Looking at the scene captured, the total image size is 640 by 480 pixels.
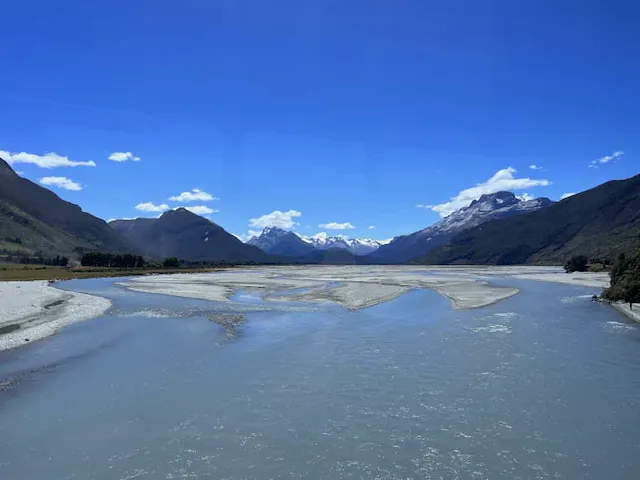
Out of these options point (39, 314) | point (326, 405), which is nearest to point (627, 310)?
point (326, 405)

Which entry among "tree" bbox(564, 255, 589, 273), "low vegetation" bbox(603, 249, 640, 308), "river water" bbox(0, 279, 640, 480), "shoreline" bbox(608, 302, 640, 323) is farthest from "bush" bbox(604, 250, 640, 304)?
"tree" bbox(564, 255, 589, 273)

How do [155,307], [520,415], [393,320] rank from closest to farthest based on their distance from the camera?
[520,415] < [393,320] < [155,307]

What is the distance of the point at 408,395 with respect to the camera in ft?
64.3

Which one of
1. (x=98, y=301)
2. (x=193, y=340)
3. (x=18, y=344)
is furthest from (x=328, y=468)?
(x=98, y=301)

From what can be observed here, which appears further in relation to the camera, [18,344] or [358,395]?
[18,344]

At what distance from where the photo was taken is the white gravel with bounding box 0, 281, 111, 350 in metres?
34.8

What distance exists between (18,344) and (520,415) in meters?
31.8

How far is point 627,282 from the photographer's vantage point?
175 feet

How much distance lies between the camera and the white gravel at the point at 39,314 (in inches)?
1369

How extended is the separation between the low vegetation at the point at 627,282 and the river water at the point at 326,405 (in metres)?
19.7

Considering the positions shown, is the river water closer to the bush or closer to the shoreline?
the shoreline

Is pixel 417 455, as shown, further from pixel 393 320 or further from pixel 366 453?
pixel 393 320

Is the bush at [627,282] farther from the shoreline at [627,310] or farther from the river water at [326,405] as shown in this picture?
the river water at [326,405]

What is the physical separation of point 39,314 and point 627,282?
64.9 meters
